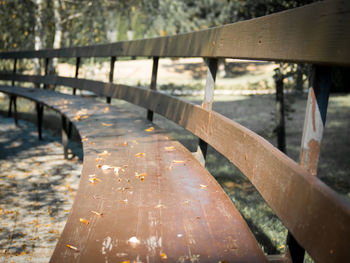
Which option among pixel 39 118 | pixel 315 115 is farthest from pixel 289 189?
pixel 39 118

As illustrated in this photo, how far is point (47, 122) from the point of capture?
9781 mm

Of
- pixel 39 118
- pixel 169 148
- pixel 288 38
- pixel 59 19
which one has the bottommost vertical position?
pixel 39 118

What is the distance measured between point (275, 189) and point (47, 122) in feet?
28.6

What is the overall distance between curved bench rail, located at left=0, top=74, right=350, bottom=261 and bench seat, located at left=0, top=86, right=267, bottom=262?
168 millimetres

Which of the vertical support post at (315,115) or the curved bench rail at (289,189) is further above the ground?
the vertical support post at (315,115)

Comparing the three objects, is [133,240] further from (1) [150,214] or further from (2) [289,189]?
(2) [289,189]

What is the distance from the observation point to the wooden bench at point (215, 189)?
1.33 meters

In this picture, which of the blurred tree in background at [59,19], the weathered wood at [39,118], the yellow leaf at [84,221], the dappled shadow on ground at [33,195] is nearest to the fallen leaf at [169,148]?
the dappled shadow on ground at [33,195]

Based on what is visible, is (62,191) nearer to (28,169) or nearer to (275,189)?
(28,169)

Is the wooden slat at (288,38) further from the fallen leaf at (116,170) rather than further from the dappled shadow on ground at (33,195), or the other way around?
the dappled shadow on ground at (33,195)

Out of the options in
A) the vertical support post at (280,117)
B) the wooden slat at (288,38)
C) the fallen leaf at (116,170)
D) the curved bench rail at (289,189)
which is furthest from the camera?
the vertical support post at (280,117)

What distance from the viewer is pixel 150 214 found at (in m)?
1.88

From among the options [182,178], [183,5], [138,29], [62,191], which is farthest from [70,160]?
[138,29]

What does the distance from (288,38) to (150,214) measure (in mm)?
901
